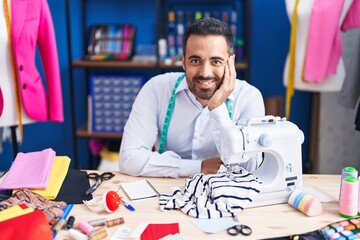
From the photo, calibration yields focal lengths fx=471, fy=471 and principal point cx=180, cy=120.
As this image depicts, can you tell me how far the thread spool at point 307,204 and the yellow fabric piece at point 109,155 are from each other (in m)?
2.07

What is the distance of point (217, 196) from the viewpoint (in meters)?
1.45

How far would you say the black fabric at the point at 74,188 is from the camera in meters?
1.53

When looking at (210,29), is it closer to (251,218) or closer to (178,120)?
(178,120)

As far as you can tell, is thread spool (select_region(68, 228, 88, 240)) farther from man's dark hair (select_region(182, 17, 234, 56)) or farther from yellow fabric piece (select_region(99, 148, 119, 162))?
yellow fabric piece (select_region(99, 148, 119, 162))

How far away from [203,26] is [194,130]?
0.46m

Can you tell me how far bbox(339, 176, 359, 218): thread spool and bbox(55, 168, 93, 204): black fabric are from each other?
2.60ft

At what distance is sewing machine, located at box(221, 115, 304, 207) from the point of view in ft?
4.70

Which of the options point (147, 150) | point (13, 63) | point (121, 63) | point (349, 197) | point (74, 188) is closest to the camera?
point (349, 197)

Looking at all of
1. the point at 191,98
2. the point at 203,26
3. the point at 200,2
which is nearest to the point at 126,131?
the point at 191,98

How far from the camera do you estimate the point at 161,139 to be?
1.99 m

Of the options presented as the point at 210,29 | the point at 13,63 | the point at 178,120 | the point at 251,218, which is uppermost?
the point at 210,29

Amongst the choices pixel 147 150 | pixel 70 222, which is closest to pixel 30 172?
pixel 70 222

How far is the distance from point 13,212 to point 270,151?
30.3 inches

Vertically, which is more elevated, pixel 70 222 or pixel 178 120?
pixel 178 120
